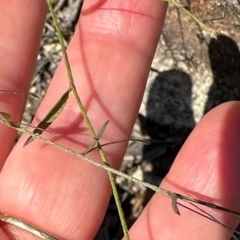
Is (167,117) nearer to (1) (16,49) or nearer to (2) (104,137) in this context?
(2) (104,137)

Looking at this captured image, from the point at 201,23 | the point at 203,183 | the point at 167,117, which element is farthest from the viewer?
the point at 167,117

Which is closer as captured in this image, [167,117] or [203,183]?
[203,183]

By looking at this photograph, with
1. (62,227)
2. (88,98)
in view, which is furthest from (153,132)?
(62,227)

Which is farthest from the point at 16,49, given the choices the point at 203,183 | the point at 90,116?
the point at 203,183

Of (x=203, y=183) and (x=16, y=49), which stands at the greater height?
(x=16, y=49)

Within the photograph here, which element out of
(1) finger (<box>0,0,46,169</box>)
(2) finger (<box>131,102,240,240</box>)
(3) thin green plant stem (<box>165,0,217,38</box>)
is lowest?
(2) finger (<box>131,102,240,240</box>)

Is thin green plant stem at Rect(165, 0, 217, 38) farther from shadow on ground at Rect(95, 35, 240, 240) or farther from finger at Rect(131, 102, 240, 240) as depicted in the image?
shadow on ground at Rect(95, 35, 240, 240)

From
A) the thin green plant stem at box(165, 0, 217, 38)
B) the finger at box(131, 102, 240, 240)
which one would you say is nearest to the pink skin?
the finger at box(131, 102, 240, 240)
